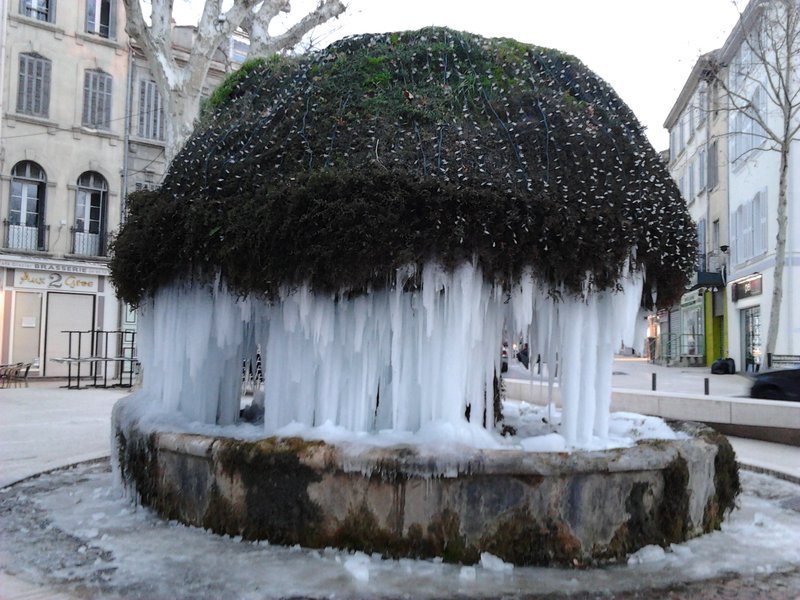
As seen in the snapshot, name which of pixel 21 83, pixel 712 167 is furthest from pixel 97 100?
pixel 712 167

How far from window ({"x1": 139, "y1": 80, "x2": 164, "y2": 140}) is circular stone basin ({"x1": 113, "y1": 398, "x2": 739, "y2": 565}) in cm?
2532

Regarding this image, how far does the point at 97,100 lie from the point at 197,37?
13754 mm

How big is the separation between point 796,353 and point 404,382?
20572 millimetres

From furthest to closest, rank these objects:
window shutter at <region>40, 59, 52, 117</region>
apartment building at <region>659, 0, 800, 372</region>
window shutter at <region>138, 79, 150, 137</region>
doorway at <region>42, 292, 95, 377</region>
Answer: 1. window shutter at <region>138, 79, 150, 137</region>
2. window shutter at <region>40, 59, 52, 117</region>
3. doorway at <region>42, 292, 95, 377</region>
4. apartment building at <region>659, 0, 800, 372</region>

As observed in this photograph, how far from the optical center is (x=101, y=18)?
2652 cm

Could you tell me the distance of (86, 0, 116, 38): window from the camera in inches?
1029

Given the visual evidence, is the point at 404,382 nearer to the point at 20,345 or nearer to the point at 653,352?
the point at 20,345

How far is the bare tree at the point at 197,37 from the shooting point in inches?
561

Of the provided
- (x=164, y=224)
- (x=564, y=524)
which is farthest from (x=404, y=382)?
(x=164, y=224)

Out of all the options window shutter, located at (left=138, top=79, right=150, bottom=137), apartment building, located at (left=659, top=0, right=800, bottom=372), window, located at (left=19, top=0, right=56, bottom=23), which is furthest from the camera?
window shutter, located at (left=138, top=79, right=150, bottom=137)

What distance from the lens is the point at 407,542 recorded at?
162 inches

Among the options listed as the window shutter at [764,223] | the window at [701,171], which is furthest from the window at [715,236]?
the window shutter at [764,223]

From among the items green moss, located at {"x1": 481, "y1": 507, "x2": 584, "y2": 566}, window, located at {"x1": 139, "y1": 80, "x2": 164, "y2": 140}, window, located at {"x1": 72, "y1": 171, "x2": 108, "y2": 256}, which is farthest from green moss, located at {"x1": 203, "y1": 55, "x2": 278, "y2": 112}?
window, located at {"x1": 139, "y1": 80, "x2": 164, "y2": 140}

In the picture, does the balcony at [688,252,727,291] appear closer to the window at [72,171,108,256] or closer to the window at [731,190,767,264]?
the window at [731,190,767,264]
